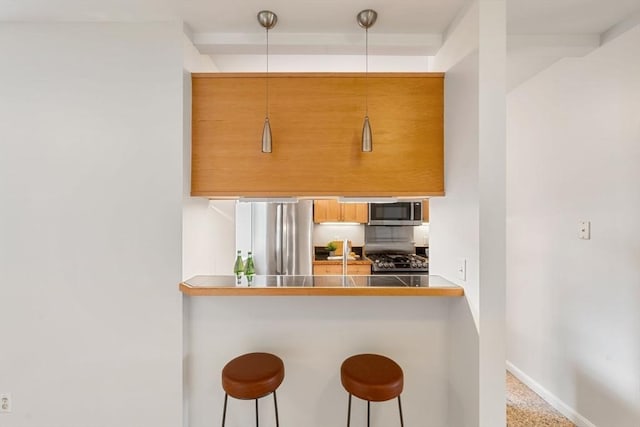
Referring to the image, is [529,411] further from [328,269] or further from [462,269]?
[328,269]

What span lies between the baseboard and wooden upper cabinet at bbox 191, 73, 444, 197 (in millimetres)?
1966

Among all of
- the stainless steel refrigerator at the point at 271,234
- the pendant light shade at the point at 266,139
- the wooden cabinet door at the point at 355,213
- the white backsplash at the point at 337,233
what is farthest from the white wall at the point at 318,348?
the white backsplash at the point at 337,233

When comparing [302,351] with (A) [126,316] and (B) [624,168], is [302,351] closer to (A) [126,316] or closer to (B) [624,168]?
(A) [126,316]

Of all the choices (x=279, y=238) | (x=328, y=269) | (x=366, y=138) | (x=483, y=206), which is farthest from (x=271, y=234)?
(x=483, y=206)

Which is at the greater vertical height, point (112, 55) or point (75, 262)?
point (112, 55)

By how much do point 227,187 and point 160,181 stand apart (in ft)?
1.32

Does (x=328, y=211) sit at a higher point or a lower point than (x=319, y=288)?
higher

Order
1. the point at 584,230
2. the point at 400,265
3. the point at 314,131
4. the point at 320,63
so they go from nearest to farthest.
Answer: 1. the point at 314,131
2. the point at 584,230
3. the point at 320,63
4. the point at 400,265

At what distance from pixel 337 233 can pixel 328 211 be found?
1.60ft

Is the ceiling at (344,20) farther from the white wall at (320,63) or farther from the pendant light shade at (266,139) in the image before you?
the pendant light shade at (266,139)

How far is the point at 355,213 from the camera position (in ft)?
15.2

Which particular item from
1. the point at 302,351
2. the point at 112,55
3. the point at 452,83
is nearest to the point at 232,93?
the point at 112,55

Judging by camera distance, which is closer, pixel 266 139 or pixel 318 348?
pixel 266 139

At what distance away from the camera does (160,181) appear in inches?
74.7
